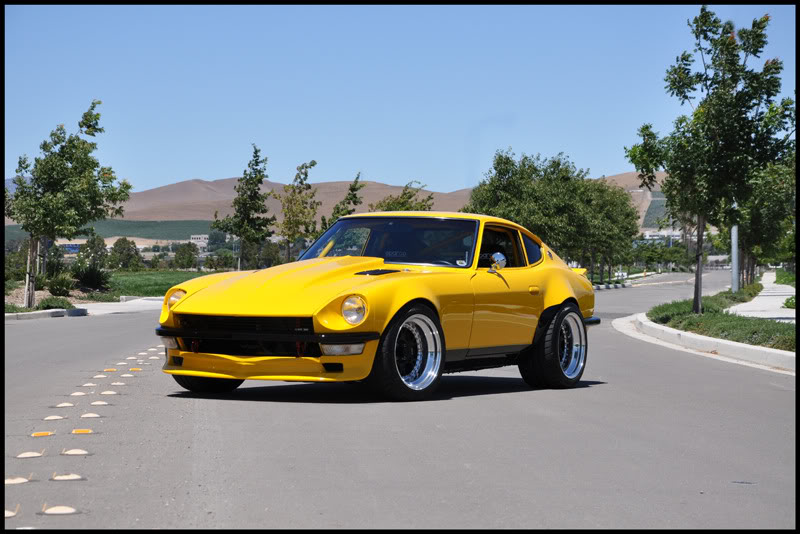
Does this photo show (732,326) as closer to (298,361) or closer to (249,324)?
(298,361)

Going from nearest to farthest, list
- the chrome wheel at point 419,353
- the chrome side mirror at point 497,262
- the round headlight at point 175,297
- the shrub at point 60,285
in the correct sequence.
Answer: the chrome wheel at point 419,353
the round headlight at point 175,297
the chrome side mirror at point 497,262
the shrub at point 60,285

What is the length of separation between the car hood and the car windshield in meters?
0.52

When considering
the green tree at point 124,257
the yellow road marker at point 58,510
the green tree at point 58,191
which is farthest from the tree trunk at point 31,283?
the green tree at point 124,257

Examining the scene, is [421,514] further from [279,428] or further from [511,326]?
[511,326]

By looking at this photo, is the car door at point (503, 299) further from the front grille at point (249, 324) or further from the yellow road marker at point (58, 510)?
the yellow road marker at point (58, 510)

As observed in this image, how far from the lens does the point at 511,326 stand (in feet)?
32.9

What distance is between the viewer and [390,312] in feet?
28.7

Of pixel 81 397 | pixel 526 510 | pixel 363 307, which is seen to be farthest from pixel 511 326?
pixel 526 510

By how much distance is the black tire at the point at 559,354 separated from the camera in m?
10.3

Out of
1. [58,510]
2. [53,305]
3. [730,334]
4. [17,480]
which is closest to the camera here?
[58,510]

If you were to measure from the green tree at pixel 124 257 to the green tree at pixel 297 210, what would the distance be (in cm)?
1856

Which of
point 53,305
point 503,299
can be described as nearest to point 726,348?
point 503,299

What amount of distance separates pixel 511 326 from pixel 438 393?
90 cm

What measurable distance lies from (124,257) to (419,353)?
79.9 m
